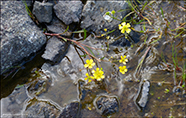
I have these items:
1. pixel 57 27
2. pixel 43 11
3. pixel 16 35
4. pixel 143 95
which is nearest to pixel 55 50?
pixel 57 27

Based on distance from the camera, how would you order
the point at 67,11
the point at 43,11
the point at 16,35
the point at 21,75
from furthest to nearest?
1. the point at 67,11
2. the point at 43,11
3. the point at 21,75
4. the point at 16,35

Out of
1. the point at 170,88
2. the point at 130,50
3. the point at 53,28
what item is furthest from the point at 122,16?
the point at 170,88

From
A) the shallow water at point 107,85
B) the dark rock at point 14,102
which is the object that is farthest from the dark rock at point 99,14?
the dark rock at point 14,102

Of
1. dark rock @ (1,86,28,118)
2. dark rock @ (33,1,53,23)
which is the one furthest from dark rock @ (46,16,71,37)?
dark rock @ (1,86,28,118)

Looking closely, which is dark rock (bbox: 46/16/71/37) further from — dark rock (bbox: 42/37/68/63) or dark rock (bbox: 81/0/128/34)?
dark rock (bbox: 81/0/128/34)

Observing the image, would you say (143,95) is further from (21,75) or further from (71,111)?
(21,75)

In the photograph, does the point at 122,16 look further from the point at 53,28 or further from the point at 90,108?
the point at 90,108

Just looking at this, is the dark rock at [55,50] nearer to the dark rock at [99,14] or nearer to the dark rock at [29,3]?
the dark rock at [99,14]
